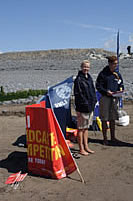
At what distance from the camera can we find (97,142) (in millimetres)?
6199

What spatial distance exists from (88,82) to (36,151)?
160cm

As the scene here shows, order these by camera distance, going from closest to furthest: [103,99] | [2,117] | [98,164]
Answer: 1. [98,164]
2. [103,99]
3. [2,117]

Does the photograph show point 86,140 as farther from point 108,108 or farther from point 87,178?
point 87,178

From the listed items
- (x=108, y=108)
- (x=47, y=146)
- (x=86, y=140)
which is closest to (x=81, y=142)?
(x=86, y=140)

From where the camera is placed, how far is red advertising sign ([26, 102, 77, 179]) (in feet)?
13.6

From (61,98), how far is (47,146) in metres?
1.21

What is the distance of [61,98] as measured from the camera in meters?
5.15

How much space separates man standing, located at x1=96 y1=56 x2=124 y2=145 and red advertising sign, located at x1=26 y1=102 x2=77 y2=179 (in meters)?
1.78

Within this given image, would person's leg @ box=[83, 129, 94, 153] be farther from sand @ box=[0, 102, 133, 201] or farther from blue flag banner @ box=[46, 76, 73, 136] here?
blue flag banner @ box=[46, 76, 73, 136]

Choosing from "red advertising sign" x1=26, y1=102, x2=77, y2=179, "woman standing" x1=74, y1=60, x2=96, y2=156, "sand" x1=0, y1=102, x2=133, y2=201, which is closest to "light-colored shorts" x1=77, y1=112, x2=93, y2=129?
"woman standing" x1=74, y1=60, x2=96, y2=156

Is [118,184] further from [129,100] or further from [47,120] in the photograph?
[129,100]

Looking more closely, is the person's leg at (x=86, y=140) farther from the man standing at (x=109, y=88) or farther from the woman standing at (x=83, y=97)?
the man standing at (x=109, y=88)

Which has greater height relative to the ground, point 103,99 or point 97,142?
point 103,99

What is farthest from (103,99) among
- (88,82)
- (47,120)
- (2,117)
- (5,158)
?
(2,117)
